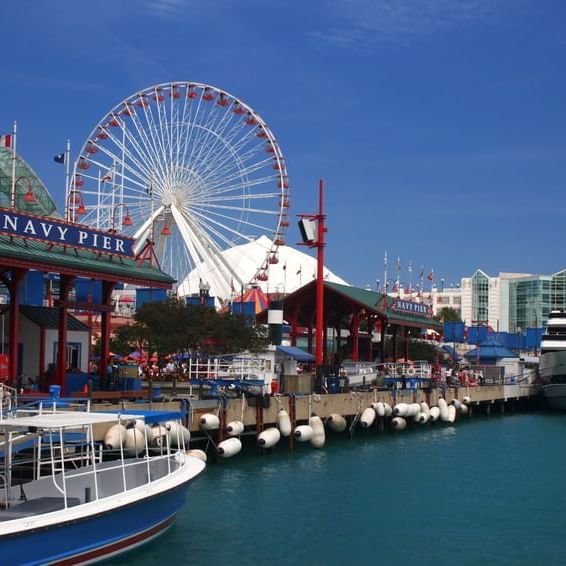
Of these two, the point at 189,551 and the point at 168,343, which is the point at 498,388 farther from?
the point at 189,551

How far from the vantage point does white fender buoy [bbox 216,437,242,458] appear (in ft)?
117

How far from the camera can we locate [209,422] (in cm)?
3656

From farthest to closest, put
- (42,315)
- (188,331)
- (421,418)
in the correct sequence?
1. (188,331)
2. (421,418)
3. (42,315)

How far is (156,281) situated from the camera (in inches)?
1708

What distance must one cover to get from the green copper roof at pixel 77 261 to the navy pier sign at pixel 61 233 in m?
0.25

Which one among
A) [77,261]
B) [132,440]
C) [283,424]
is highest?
[77,261]

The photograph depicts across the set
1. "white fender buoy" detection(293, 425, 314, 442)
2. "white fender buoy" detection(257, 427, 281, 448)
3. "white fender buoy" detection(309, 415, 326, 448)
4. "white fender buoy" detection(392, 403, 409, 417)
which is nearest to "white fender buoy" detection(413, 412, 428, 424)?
"white fender buoy" detection(392, 403, 409, 417)

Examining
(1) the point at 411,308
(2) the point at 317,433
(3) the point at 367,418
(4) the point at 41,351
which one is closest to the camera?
(2) the point at 317,433

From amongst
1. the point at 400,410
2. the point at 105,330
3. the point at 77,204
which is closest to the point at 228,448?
the point at 105,330

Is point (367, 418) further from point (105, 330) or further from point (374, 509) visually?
point (374, 509)

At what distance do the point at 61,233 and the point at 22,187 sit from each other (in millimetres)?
31063

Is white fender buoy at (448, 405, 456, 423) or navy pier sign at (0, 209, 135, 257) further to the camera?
white fender buoy at (448, 405, 456, 423)

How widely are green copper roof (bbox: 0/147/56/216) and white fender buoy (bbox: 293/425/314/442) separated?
24.7 m

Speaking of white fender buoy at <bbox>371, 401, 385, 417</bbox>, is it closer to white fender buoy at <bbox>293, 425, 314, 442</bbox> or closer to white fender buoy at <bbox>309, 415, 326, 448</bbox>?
white fender buoy at <bbox>309, 415, 326, 448</bbox>
